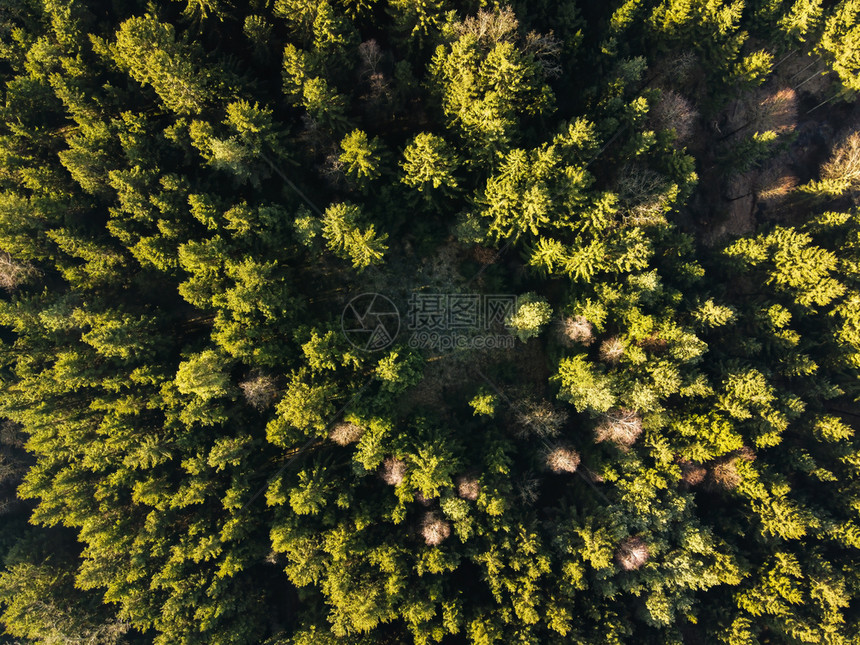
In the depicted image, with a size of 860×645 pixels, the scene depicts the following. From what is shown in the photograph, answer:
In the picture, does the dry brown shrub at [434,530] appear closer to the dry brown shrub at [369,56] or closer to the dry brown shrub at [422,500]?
the dry brown shrub at [422,500]

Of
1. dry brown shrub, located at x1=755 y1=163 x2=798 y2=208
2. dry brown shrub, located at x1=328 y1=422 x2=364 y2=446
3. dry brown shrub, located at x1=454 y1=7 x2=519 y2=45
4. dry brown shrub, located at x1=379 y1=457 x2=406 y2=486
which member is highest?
dry brown shrub, located at x1=755 y1=163 x2=798 y2=208

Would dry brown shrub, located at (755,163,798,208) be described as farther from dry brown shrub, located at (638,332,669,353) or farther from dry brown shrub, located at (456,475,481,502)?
dry brown shrub, located at (456,475,481,502)

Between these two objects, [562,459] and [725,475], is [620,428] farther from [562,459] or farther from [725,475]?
[725,475]

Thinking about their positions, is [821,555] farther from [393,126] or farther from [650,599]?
[393,126]

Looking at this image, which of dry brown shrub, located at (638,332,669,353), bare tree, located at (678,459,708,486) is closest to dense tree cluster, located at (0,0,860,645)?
bare tree, located at (678,459,708,486)

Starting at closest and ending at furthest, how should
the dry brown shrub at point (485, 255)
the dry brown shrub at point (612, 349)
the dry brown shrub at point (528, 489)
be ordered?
the dry brown shrub at point (612, 349) < the dry brown shrub at point (528, 489) < the dry brown shrub at point (485, 255)

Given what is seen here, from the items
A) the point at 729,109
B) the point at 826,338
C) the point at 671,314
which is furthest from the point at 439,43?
→ the point at 826,338

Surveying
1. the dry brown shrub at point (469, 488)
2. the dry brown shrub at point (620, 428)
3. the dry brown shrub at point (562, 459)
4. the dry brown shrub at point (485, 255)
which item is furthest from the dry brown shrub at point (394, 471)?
the dry brown shrub at point (485, 255)
